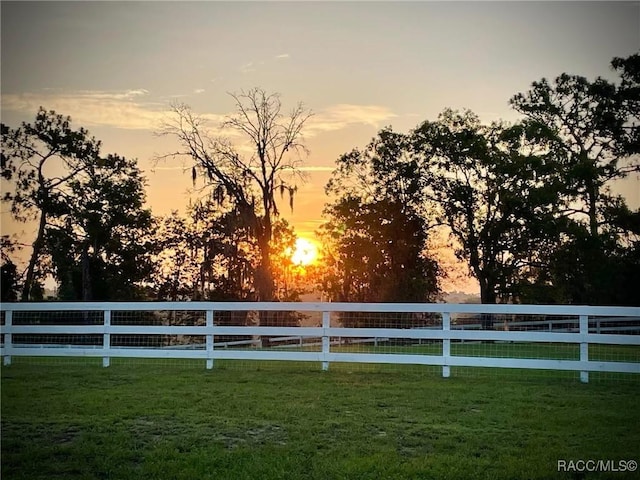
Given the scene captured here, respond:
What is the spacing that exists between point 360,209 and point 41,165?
14110mm

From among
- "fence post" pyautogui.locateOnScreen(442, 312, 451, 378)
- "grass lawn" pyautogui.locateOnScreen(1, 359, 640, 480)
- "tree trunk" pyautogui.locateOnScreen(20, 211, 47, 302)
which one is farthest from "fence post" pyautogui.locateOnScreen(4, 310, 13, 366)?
"tree trunk" pyautogui.locateOnScreen(20, 211, 47, 302)

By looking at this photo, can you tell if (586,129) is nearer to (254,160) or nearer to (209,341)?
(254,160)

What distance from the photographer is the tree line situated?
27.9m

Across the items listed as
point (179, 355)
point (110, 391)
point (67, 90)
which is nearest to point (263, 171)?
point (67, 90)

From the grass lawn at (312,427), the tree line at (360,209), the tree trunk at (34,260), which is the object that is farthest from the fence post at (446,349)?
the tree trunk at (34,260)

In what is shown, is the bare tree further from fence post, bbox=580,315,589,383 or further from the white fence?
fence post, bbox=580,315,589,383

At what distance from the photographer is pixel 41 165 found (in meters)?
31.0

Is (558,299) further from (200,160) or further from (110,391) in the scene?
(110,391)

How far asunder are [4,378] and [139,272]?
21.1 metres

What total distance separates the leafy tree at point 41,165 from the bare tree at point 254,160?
227 inches

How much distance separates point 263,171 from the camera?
27.9m

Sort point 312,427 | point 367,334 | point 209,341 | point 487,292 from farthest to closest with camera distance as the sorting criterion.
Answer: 1. point 487,292
2. point 209,341
3. point 367,334
4. point 312,427

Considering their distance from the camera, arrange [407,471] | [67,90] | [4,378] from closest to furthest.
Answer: [407,471] → [4,378] → [67,90]

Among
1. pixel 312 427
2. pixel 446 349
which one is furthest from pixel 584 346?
pixel 312 427
